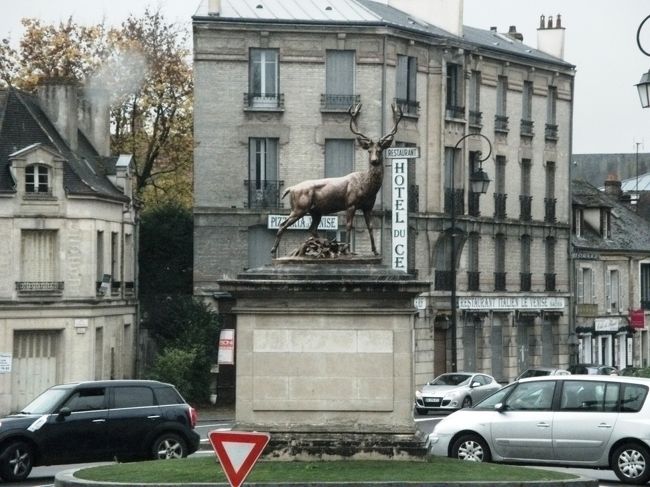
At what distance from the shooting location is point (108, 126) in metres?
62.5

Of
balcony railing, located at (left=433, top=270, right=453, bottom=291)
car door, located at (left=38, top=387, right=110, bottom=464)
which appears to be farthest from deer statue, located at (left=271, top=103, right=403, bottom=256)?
balcony railing, located at (left=433, top=270, right=453, bottom=291)

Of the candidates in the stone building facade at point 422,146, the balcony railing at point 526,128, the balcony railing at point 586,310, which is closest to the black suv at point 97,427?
the stone building facade at point 422,146

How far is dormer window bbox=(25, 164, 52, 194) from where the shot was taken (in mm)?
52562

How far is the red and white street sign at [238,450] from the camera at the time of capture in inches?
698

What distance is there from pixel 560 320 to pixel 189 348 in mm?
23161

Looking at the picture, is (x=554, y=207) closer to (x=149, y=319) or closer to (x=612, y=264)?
(x=612, y=264)

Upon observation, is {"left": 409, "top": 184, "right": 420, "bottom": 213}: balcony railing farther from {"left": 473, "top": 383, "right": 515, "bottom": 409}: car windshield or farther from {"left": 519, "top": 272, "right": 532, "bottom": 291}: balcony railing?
{"left": 473, "top": 383, "right": 515, "bottom": 409}: car windshield

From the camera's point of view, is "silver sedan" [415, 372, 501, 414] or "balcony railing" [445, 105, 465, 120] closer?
"silver sedan" [415, 372, 501, 414]

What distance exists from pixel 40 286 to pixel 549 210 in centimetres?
2742

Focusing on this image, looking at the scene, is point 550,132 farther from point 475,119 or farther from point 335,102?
point 335,102

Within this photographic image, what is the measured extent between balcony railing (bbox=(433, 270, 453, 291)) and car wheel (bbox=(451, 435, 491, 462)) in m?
35.8

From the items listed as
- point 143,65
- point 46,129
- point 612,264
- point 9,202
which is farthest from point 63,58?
point 612,264

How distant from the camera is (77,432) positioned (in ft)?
101

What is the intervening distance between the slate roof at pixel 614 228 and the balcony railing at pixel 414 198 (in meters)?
13.6
